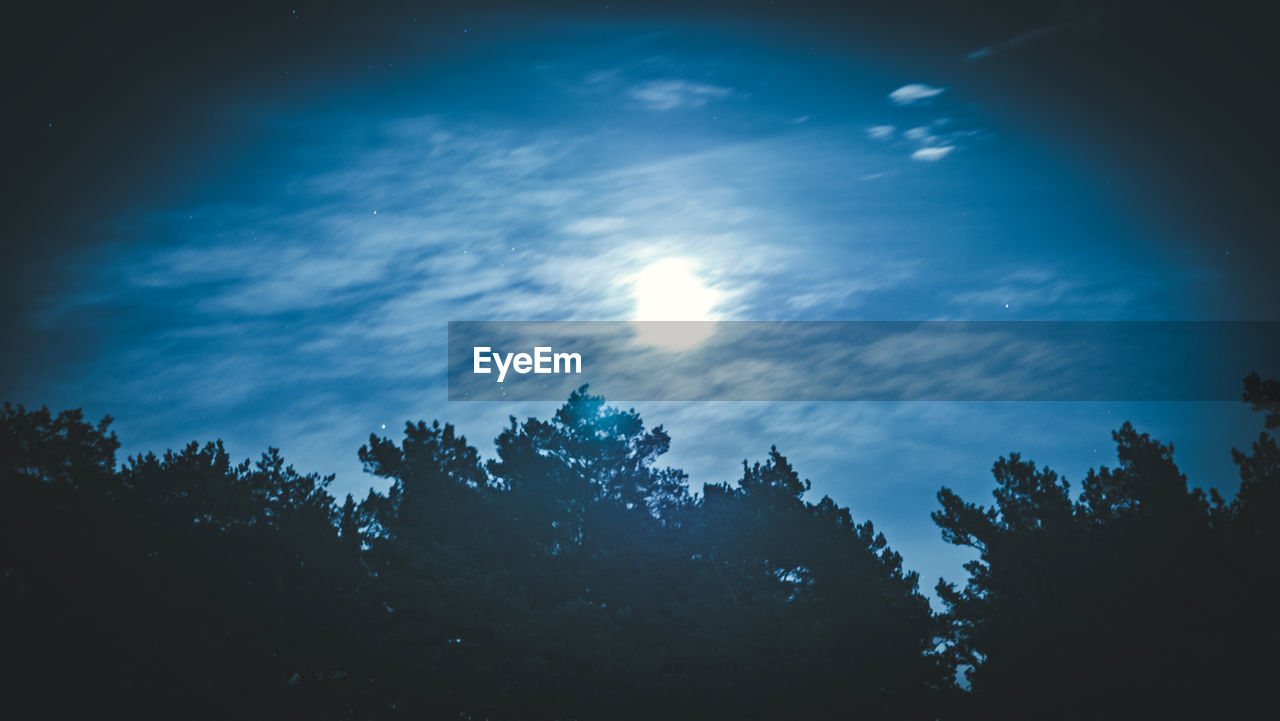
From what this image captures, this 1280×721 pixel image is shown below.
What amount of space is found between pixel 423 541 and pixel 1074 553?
73.8ft

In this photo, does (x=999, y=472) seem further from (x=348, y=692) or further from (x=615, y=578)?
(x=348, y=692)

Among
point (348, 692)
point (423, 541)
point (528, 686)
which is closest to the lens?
point (528, 686)

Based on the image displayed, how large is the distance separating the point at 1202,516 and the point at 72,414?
43044mm

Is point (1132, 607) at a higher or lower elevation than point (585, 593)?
lower

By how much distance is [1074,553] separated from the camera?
26562 mm

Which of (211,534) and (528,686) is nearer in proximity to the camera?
(528,686)

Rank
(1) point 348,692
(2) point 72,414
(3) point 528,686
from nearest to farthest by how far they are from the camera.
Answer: (3) point 528,686
(1) point 348,692
(2) point 72,414

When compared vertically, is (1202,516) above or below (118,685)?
above

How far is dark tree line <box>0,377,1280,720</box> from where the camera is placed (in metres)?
24.0

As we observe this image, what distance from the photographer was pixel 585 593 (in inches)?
1031

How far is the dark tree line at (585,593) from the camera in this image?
24016 millimetres

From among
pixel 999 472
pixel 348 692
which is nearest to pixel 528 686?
pixel 348 692

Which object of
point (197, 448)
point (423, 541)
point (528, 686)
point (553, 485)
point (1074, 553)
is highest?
point (197, 448)

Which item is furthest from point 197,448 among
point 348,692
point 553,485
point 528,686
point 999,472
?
point 999,472
